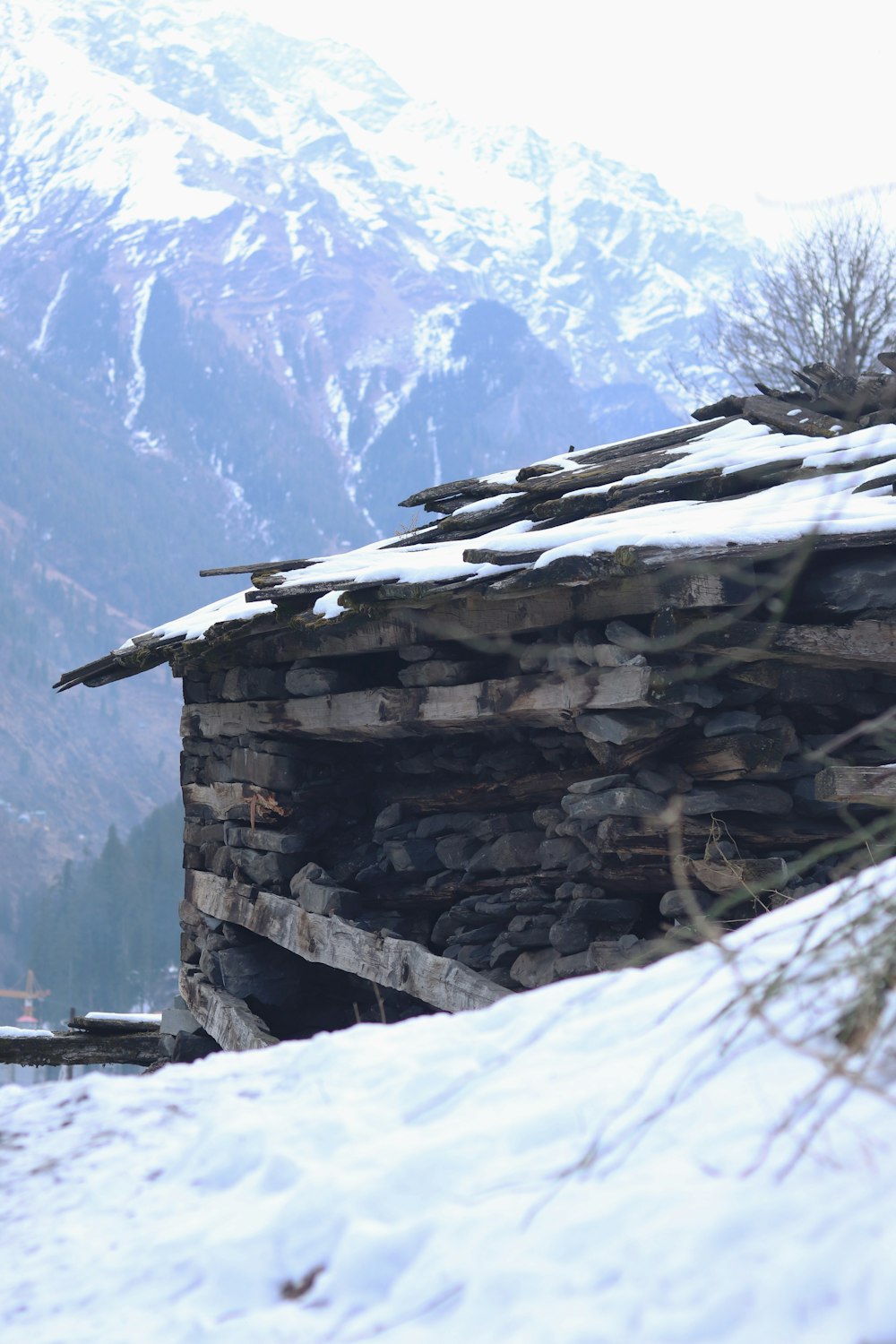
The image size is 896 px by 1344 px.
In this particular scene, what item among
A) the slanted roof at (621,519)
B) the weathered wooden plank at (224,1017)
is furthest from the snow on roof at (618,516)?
the weathered wooden plank at (224,1017)

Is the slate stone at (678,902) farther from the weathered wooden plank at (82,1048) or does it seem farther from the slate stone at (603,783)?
the weathered wooden plank at (82,1048)

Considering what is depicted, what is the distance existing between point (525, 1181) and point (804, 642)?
286 centimetres

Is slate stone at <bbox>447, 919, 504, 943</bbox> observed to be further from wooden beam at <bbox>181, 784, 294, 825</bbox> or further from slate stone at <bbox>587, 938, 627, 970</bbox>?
wooden beam at <bbox>181, 784, 294, 825</bbox>

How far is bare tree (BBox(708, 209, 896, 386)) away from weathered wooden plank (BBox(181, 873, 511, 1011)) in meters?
18.4

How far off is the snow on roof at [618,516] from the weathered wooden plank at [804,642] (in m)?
0.35

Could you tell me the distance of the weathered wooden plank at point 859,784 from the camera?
3867 millimetres

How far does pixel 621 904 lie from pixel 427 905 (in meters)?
1.40

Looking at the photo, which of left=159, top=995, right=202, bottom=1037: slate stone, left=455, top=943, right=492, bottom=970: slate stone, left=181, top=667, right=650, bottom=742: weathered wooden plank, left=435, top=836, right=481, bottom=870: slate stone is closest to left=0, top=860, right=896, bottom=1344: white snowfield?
left=181, top=667, right=650, bottom=742: weathered wooden plank

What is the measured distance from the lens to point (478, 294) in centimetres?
18375

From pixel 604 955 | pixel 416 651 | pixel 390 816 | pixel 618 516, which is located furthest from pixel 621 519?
pixel 390 816

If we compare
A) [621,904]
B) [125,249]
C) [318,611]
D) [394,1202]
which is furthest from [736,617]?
[125,249]

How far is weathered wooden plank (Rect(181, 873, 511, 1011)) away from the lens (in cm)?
539

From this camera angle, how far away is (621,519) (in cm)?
523

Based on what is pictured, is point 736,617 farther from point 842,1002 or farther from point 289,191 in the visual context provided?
point 289,191
